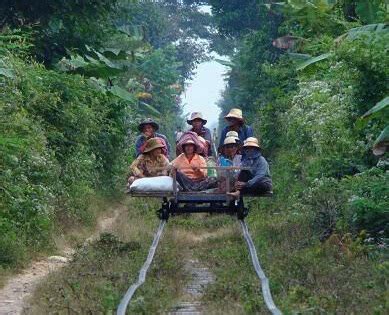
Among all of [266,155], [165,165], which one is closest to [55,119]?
[165,165]

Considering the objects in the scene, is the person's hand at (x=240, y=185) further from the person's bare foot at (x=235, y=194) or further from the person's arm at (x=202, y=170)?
the person's arm at (x=202, y=170)

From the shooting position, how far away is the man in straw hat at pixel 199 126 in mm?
Result: 17453

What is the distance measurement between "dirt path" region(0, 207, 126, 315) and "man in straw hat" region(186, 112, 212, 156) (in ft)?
12.1

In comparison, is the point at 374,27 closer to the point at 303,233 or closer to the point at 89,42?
the point at 303,233

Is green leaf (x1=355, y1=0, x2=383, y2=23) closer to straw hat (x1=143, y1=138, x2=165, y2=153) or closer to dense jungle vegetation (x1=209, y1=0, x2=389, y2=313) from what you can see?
dense jungle vegetation (x1=209, y1=0, x2=389, y2=313)

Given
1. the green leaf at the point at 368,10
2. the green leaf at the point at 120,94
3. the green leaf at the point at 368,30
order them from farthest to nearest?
the green leaf at the point at 120,94, the green leaf at the point at 368,10, the green leaf at the point at 368,30

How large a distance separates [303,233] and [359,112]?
6.93ft

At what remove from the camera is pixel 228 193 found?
1473cm

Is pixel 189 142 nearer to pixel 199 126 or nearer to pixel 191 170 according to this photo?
pixel 191 170

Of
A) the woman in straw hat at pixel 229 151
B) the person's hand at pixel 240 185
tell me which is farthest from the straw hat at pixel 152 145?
the person's hand at pixel 240 185

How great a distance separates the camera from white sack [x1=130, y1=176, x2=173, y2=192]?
1480 cm

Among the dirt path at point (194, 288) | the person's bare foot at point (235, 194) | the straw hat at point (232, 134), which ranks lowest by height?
the dirt path at point (194, 288)

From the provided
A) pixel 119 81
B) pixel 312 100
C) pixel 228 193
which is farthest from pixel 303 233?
pixel 119 81

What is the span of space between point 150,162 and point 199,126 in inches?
72.9
